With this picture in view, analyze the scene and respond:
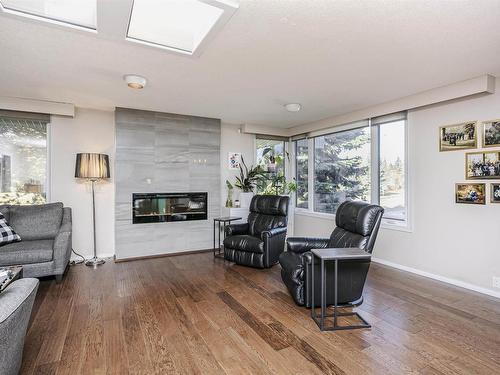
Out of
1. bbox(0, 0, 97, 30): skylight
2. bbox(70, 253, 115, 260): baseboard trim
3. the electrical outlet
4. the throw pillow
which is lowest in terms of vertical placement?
bbox(70, 253, 115, 260): baseboard trim

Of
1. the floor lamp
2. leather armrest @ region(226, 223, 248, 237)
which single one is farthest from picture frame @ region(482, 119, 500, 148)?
the floor lamp

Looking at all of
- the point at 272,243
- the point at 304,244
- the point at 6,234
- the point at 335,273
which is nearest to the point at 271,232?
the point at 272,243

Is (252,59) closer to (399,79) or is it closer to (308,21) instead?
(308,21)

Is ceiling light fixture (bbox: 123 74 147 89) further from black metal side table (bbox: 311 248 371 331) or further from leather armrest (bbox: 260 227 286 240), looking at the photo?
black metal side table (bbox: 311 248 371 331)

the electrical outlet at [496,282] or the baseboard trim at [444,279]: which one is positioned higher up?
the electrical outlet at [496,282]

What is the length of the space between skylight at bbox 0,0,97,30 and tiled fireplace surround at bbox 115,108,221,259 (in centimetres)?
236

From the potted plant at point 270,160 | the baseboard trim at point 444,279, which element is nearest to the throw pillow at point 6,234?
the potted plant at point 270,160

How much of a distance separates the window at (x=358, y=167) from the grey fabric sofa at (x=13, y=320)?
4119 mm

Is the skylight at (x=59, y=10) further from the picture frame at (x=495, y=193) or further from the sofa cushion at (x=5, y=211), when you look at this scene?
the picture frame at (x=495, y=193)

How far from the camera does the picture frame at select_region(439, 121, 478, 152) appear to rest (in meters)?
3.14

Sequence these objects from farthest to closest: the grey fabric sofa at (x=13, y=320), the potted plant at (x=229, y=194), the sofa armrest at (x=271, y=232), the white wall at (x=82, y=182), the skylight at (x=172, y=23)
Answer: the potted plant at (x=229, y=194), the white wall at (x=82, y=182), the sofa armrest at (x=271, y=232), the skylight at (x=172, y=23), the grey fabric sofa at (x=13, y=320)

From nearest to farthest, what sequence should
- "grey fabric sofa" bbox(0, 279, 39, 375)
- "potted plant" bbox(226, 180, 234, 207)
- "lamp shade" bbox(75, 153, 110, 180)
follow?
"grey fabric sofa" bbox(0, 279, 39, 375)
"lamp shade" bbox(75, 153, 110, 180)
"potted plant" bbox(226, 180, 234, 207)

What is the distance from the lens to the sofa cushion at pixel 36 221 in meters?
3.55

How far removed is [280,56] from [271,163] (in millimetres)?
3193
